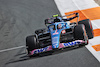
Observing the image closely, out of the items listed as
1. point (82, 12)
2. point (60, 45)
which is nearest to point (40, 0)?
point (82, 12)

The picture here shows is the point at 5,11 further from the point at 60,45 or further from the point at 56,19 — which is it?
the point at 60,45

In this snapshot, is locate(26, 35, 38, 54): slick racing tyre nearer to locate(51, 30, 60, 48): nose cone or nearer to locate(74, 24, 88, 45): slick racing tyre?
locate(51, 30, 60, 48): nose cone

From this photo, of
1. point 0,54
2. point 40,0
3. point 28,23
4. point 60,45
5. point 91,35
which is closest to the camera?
point 60,45

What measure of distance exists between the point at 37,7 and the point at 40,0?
4.58ft

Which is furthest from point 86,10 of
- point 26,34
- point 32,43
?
point 32,43

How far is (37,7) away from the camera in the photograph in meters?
14.4

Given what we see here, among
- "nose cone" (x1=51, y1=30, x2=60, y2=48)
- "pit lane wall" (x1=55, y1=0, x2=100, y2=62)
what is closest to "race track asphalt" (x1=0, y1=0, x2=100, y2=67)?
"nose cone" (x1=51, y1=30, x2=60, y2=48)

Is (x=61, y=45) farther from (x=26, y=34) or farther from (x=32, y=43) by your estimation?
(x=26, y=34)

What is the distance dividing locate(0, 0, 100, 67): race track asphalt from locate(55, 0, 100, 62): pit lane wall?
685 mm

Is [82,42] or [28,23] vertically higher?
[28,23]

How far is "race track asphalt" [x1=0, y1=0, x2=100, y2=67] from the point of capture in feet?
25.4

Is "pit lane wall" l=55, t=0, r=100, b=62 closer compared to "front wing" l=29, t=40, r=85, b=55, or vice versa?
"front wing" l=29, t=40, r=85, b=55

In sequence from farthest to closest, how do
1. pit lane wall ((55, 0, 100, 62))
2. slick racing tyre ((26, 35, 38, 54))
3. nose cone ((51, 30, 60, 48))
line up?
1. pit lane wall ((55, 0, 100, 62))
2. slick racing tyre ((26, 35, 38, 54))
3. nose cone ((51, 30, 60, 48))

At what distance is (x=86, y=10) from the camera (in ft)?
41.2
